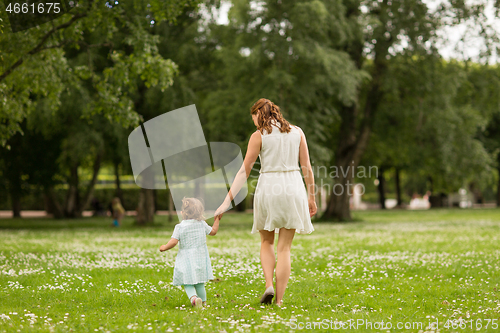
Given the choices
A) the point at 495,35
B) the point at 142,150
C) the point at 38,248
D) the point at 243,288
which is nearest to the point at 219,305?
the point at 243,288

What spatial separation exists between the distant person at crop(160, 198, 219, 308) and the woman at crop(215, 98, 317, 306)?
1.41 ft

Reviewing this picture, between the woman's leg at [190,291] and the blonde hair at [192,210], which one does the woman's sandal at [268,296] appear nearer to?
the woman's leg at [190,291]

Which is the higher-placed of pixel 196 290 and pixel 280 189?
pixel 280 189

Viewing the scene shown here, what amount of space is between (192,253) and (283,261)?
1051mm

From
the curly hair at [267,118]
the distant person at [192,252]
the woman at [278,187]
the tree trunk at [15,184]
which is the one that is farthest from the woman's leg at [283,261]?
the tree trunk at [15,184]

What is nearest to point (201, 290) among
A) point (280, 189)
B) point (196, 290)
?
point (196, 290)

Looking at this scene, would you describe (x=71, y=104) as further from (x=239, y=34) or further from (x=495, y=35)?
(x=495, y=35)

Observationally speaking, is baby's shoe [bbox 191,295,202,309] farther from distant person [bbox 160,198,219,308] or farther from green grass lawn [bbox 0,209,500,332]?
green grass lawn [bbox 0,209,500,332]

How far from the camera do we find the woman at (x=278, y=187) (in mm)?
5551

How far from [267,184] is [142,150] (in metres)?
18.2

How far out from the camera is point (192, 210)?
5859 mm

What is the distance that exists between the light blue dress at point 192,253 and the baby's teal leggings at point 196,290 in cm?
15

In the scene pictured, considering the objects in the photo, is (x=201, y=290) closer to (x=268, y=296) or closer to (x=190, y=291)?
(x=190, y=291)

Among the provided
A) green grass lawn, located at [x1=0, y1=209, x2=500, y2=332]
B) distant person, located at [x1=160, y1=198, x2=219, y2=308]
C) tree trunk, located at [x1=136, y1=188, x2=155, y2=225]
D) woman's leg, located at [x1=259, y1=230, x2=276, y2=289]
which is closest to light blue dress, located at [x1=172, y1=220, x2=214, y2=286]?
distant person, located at [x1=160, y1=198, x2=219, y2=308]
